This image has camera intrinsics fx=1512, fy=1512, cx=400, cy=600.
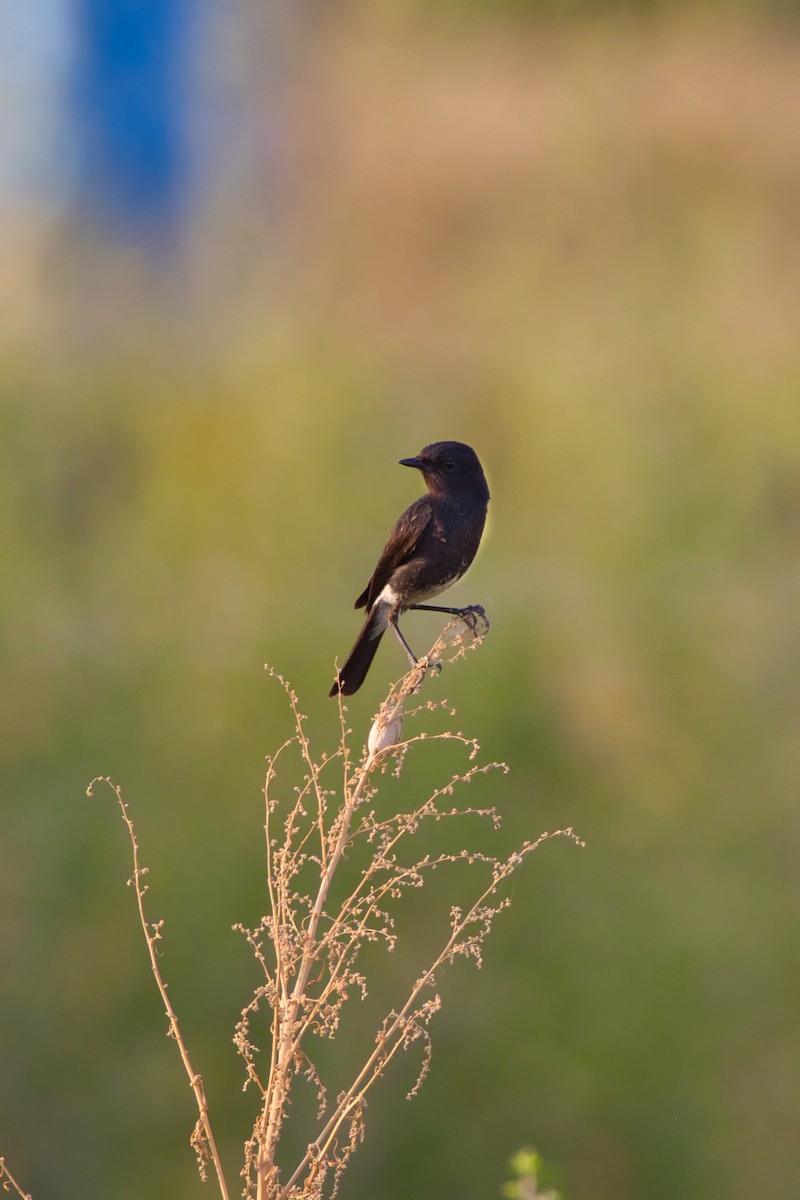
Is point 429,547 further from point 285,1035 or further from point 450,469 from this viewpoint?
point 285,1035

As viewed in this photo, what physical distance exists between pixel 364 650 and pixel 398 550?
0.26 meters

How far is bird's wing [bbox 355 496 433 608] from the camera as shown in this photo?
374cm

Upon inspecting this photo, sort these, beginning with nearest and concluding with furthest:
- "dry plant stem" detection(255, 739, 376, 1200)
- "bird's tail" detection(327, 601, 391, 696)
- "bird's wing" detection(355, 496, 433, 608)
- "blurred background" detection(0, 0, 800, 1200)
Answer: "dry plant stem" detection(255, 739, 376, 1200)
"bird's tail" detection(327, 601, 391, 696)
"bird's wing" detection(355, 496, 433, 608)
"blurred background" detection(0, 0, 800, 1200)

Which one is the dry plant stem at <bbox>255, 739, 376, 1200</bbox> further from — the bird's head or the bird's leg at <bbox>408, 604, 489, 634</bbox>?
the bird's head

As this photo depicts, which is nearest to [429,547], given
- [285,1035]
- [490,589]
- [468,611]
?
[468,611]

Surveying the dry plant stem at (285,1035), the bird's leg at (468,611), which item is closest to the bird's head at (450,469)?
the bird's leg at (468,611)

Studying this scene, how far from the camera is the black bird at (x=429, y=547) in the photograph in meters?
3.70

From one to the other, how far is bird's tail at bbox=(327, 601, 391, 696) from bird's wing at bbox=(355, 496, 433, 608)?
0.04 metres

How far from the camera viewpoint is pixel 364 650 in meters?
3.70

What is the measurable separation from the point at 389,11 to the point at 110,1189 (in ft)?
40.4

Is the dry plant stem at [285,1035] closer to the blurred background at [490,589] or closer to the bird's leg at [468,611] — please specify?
the bird's leg at [468,611]

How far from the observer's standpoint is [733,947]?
8.46 metres

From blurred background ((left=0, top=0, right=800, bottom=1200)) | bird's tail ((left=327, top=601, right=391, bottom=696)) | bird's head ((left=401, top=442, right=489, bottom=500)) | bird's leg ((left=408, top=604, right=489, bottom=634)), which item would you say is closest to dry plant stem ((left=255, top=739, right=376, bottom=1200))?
bird's tail ((left=327, top=601, right=391, bottom=696))

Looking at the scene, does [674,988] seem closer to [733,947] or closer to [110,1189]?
[733,947]
